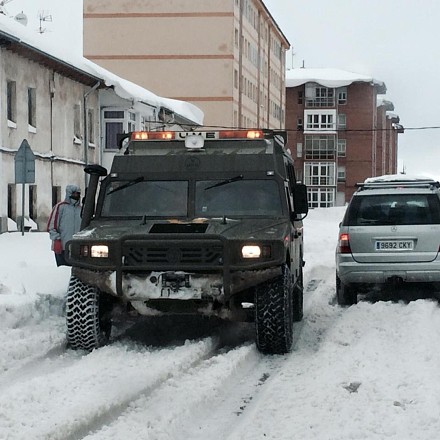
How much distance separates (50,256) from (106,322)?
8.39 meters

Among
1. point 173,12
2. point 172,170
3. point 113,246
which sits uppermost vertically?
point 173,12

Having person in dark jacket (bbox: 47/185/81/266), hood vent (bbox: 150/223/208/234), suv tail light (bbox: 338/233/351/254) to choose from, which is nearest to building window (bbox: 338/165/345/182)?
suv tail light (bbox: 338/233/351/254)

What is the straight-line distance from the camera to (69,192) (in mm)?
13281

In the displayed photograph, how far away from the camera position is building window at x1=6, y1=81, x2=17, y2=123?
2898cm

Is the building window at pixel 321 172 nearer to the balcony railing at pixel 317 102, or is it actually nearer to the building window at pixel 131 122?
the balcony railing at pixel 317 102

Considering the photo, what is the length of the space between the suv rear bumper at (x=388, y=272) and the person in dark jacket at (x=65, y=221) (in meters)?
3.79

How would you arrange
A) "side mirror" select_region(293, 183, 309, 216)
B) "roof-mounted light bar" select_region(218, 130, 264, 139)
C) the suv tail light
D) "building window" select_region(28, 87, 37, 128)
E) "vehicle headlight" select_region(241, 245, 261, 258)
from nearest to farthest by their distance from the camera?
1. "vehicle headlight" select_region(241, 245, 261, 258)
2. "side mirror" select_region(293, 183, 309, 216)
3. "roof-mounted light bar" select_region(218, 130, 264, 139)
4. the suv tail light
5. "building window" select_region(28, 87, 37, 128)

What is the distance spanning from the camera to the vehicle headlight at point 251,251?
8.97 meters

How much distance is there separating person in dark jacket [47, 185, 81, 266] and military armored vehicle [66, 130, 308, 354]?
2545mm

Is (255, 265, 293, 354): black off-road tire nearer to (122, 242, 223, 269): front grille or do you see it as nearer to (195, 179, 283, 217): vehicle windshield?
(122, 242, 223, 269): front grille

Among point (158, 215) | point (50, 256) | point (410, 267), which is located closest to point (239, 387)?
point (158, 215)

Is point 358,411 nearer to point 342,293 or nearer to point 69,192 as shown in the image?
point 342,293

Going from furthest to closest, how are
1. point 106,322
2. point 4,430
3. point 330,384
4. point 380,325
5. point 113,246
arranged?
point 380,325
point 106,322
point 113,246
point 330,384
point 4,430

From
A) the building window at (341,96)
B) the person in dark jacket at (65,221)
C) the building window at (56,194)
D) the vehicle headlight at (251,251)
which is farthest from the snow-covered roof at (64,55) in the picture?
the building window at (341,96)
